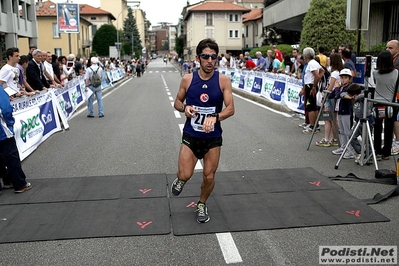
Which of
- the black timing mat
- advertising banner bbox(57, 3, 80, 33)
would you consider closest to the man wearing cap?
the black timing mat

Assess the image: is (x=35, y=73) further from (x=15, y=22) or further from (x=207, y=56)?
(x=15, y=22)

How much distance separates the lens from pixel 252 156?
8.26m

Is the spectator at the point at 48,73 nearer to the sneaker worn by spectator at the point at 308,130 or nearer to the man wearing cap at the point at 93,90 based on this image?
the man wearing cap at the point at 93,90

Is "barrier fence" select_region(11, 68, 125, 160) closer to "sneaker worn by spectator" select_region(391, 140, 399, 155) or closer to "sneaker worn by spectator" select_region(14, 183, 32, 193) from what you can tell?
"sneaker worn by spectator" select_region(14, 183, 32, 193)

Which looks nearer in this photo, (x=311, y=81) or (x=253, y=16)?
(x=311, y=81)

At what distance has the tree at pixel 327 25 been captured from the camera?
64.8 feet

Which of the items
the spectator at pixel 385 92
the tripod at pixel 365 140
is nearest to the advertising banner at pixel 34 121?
the tripod at pixel 365 140

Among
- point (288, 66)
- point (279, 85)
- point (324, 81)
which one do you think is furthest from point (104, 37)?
point (324, 81)

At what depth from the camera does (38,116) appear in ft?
32.3

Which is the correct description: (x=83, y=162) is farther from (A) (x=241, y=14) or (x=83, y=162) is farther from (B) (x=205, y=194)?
(A) (x=241, y=14)

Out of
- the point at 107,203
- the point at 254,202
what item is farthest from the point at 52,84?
the point at 254,202

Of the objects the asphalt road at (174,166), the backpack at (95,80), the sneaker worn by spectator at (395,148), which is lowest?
the asphalt road at (174,166)

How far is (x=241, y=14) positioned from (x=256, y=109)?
71.7m

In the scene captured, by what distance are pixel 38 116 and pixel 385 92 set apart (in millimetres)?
7252
